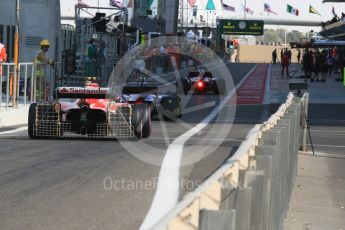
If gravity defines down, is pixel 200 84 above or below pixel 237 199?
below

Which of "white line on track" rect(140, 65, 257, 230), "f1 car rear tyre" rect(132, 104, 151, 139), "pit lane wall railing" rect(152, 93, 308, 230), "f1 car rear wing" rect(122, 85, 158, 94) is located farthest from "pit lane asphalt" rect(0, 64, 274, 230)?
"f1 car rear wing" rect(122, 85, 158, 94)

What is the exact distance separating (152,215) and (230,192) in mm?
4461

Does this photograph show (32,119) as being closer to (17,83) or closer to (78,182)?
(78,182)

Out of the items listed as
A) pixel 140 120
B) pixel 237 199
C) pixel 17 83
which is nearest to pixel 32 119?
pixel 140 120

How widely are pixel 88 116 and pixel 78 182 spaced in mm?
4666

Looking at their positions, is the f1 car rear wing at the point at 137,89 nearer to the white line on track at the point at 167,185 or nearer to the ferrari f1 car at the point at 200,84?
the white line on track at the point at 167,185

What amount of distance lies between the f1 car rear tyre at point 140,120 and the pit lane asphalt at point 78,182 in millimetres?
225

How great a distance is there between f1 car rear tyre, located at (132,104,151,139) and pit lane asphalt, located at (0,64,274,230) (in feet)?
0.74

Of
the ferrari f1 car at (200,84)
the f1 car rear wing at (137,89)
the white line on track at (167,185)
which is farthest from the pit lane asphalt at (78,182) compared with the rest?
the ferrari f1 car at (200,84)

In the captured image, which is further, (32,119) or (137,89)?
(137,89)

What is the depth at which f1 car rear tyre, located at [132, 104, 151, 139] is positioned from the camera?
14.7 m

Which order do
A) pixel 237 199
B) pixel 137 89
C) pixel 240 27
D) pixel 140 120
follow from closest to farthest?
pixel 237 199
pixel 140 120
pixel 137 89
pixel 240 27

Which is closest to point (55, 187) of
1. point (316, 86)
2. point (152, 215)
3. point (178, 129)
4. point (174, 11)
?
point (152, 215)

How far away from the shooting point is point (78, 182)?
9.97 metres
